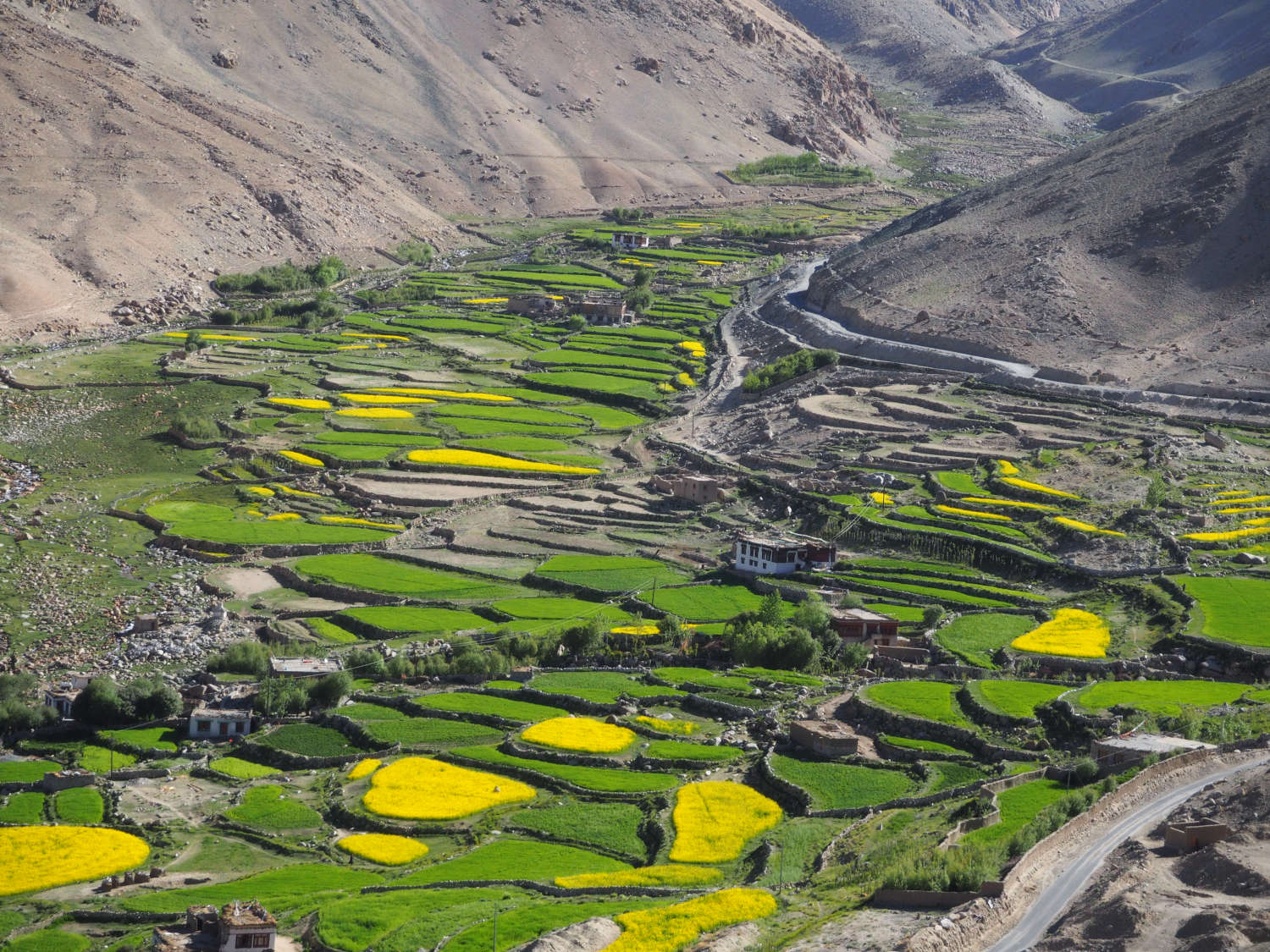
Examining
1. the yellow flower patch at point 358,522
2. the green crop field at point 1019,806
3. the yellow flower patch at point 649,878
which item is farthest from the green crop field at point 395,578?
the green crop field at point 1019,806

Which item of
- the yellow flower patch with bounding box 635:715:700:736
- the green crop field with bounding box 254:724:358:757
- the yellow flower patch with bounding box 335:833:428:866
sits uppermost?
the yellow flower patch with bounding box 635:715:700:736

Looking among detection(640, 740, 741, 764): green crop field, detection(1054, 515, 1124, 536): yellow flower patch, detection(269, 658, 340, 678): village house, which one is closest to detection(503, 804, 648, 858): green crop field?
detection(640, 740, 741, 764): green crop field

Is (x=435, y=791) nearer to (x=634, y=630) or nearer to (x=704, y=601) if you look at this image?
(x=634, y=630)

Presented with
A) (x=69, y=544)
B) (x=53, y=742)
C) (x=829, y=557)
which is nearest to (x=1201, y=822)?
(x=53, y=742)

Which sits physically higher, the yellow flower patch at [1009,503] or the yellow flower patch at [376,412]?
the yellow flower patch at [1009,503]

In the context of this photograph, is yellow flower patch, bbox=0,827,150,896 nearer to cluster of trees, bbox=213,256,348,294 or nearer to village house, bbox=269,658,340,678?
village house, bbox=269,658,340,678

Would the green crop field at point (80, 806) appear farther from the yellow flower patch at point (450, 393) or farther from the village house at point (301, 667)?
the yellow flower patch at point (450, 393)
